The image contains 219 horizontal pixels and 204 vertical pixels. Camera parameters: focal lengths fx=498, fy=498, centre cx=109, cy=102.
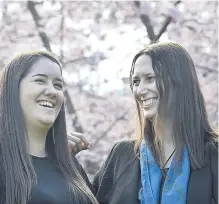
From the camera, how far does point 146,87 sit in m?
3.03

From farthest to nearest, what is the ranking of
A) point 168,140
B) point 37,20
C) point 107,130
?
point 107,130, point 37,20, point 168,140

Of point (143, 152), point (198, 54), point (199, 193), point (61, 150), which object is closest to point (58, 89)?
point (61, 150)

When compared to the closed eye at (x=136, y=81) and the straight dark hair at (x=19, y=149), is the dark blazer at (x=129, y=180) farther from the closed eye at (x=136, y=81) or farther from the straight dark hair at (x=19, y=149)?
the closed eye at (x=136, y=81)

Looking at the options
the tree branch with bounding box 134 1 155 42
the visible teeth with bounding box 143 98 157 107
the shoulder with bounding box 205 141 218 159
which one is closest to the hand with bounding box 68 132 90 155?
the visible teeth with bounding box 143 98 157 107

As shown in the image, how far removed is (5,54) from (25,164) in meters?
5.80

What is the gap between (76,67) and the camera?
28.7 ft

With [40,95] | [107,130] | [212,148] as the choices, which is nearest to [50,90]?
[40,95]

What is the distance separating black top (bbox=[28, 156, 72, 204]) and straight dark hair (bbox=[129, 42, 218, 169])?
2.25 ft

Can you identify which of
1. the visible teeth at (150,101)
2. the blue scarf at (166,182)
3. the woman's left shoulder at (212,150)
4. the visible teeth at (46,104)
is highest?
the visible teeth at (46,104)

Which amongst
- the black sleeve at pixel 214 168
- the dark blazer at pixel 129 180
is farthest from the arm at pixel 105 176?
the black sleeve at pixel 214 168

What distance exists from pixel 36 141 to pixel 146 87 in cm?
76

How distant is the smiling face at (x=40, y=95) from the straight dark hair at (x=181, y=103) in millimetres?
625

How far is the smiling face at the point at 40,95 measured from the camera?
2.97 metres

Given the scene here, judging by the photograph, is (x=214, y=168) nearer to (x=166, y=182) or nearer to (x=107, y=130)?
(x=166, y=182)
